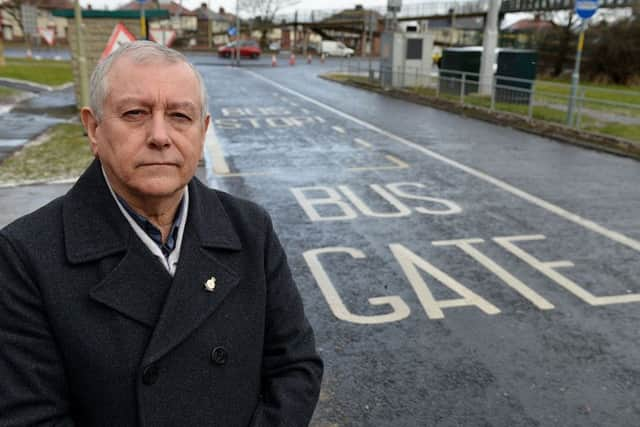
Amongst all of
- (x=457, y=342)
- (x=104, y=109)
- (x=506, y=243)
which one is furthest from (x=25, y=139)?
(x=104, y=109)

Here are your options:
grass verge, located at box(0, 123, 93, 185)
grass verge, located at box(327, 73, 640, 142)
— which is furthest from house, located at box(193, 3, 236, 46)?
grass verge, located at box(0, 123, 93, 185)

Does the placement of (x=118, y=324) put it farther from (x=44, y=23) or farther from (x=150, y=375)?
(x=44, y=23)

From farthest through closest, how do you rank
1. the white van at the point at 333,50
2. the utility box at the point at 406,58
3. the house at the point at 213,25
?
the house at the point at 213,25
the white van at the point at 333,50
the utility box at the point at 406,58

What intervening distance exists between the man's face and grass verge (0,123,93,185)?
7.36m

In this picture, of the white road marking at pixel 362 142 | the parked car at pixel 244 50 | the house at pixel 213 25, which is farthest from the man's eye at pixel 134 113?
the house at pixel 213 25

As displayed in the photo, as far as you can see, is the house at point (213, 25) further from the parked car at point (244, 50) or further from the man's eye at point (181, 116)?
the man's eye at point (181, 116)

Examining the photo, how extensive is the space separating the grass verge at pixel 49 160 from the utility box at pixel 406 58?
15506mm

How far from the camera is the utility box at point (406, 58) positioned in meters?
25.0

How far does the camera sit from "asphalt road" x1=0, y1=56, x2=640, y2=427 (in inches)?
146

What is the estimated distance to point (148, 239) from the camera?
176 centimetres

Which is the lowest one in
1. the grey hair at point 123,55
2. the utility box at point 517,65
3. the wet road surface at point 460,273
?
the wet road surface at point 460,273

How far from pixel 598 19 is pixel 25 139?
87.8ft

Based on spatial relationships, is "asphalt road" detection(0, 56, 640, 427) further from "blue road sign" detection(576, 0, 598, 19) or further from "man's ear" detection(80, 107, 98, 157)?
"blue road sign" detection(576, 0, 598, 19)

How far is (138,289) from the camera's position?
1.68 metres
